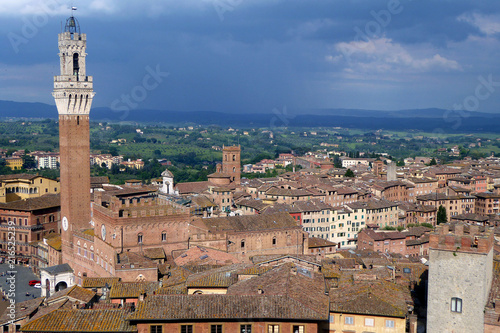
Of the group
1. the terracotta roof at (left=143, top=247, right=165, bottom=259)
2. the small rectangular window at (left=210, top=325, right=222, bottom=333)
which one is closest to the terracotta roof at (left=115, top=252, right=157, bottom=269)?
the terracotta roof at (left=143, top=247, right=165, bottom=259)

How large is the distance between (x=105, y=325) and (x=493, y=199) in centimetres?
7307

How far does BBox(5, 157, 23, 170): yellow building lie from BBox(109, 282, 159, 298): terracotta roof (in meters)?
106

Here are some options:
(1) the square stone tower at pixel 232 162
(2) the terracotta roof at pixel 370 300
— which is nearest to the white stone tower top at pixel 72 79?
(2) the terracotta roof at pixel 370 300

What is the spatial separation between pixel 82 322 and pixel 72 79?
31.9m

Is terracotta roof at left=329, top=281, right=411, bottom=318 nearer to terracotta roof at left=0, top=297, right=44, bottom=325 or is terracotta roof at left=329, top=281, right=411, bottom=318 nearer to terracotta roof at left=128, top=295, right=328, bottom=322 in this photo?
terracotta roof at left=128, top=295, right=328, bottom=322

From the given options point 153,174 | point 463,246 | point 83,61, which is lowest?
point 153,174

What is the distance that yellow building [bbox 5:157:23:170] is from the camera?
427 ft

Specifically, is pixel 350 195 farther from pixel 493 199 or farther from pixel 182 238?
pixel 182 238

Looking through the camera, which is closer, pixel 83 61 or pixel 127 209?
pixel 127 209

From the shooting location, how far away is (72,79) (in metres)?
51.2

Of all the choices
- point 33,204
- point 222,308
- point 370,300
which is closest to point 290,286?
point 222,308

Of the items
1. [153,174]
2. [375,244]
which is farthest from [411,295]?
[153,174]

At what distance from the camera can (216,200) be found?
72.5 m

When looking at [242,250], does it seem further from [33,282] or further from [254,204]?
[33,282]
